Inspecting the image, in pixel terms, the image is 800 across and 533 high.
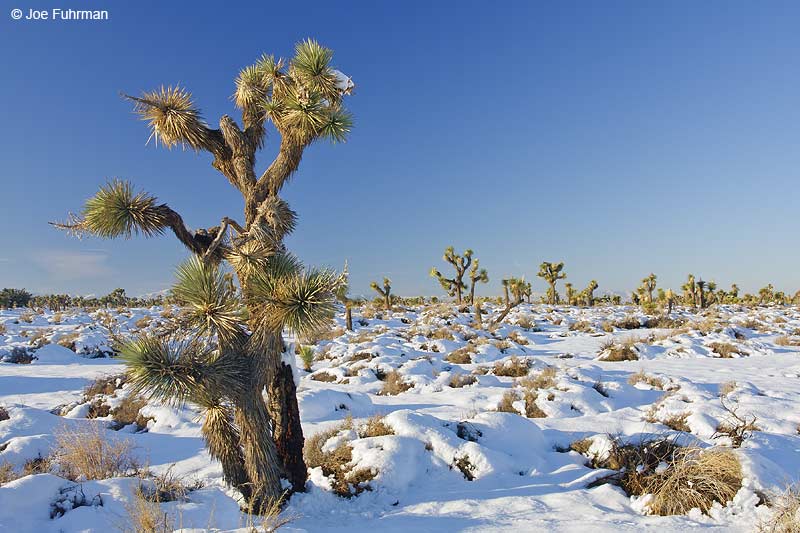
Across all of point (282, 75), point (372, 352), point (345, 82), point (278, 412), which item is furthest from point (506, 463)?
point (372, 352)

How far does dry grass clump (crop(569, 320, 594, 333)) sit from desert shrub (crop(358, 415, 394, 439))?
19965mm

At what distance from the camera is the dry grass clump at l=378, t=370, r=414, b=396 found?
12141 mm

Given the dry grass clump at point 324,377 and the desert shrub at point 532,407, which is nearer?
the desert shrub at point 532,407

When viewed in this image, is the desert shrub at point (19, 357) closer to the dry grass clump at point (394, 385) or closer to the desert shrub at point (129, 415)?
the desert shrub at point (129, 415)

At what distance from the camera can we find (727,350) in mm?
16391

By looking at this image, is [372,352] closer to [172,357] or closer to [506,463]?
[506,463]

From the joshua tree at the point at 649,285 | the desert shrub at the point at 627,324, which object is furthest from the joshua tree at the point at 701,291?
the desert shrub at the point at 627,324

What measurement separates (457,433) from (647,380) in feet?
23.9

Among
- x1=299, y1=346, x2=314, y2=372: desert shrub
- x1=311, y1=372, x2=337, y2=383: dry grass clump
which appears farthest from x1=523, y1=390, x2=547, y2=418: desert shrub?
x1=299, y1=346, x2=314, y2=372: desert shrub

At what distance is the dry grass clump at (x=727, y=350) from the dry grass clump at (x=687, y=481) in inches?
535

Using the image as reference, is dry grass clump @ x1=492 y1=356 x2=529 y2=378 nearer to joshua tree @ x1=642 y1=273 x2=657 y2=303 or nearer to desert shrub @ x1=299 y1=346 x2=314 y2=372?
desert shrub @ x1=299 y1=346 x2=314 y2=372

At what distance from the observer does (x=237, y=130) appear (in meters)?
5.48

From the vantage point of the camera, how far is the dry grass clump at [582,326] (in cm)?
2457

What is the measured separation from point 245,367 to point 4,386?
1242 cm
